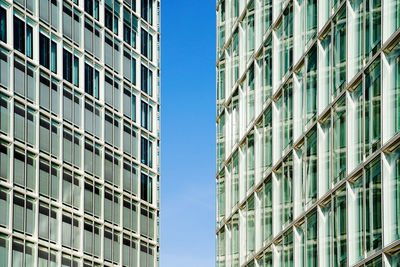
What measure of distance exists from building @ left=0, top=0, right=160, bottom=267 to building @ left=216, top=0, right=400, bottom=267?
10850 mm

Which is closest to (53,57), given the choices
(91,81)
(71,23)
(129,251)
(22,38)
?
(71,23)

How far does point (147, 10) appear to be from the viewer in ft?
250

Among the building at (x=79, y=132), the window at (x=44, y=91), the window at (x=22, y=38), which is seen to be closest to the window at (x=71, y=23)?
the building at (x=79, y=132)

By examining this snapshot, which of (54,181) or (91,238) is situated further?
(91,238)

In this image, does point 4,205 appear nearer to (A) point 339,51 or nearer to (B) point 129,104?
(B) point 129,104

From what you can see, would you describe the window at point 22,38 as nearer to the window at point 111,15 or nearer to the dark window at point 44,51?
the dark window at point 44,51

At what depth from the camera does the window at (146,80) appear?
7456 centimetres

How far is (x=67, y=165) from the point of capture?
62281 mm

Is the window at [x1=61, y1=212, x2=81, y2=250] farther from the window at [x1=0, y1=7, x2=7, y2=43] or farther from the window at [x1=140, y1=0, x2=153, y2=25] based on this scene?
the window at [x1=140, y1=0, x2=153, y2=25]

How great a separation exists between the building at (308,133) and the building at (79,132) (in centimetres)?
1085

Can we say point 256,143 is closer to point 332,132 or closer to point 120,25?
point 332,132

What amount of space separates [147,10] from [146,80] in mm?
5675

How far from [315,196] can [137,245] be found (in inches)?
1469

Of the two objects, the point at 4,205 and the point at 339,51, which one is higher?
the point at 339,51
